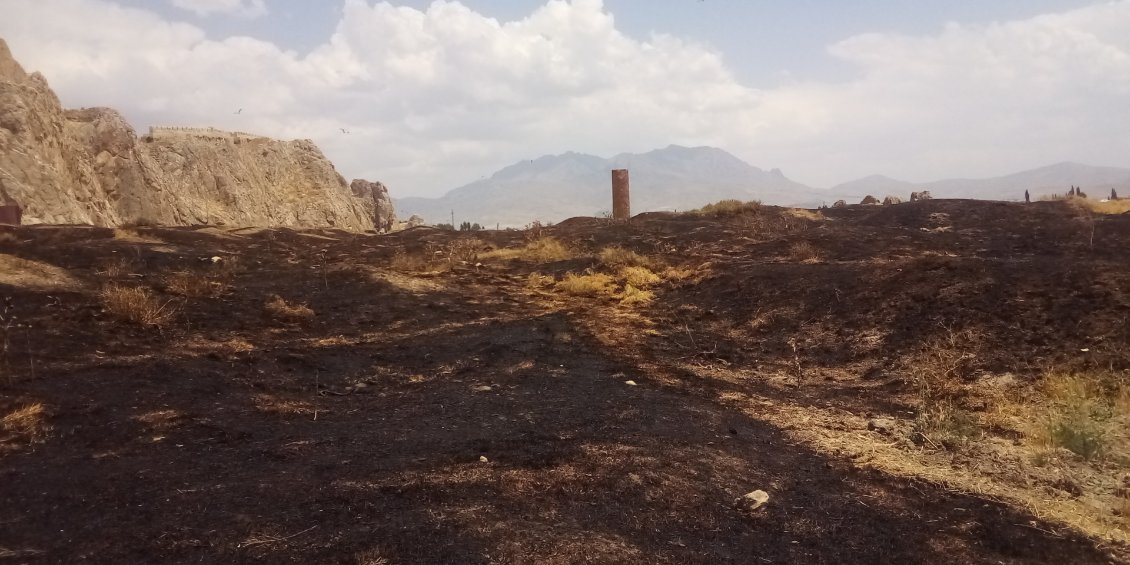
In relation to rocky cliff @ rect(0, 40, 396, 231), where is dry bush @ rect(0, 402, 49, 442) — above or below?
below

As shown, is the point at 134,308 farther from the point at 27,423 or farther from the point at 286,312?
the point at 27,423

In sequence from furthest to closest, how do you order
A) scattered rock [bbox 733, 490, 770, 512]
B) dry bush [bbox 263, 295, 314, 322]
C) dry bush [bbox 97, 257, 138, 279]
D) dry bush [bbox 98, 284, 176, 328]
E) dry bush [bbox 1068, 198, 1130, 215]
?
dry bush [bbox 1068, 198, 1130, 215] → dry bush [bbox 97, 257, 138, 279] → dry bush [bbox 263, 295, 314, 322] → dry bush [bbox 98, 284, 176, 328] → scattered rock [bbox 733, 490, 770, 512]

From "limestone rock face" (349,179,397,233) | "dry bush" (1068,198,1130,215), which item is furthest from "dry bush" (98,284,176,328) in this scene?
"limestone rock face" (349,179,397,233)

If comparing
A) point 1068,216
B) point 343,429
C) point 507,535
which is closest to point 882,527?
point 507,535

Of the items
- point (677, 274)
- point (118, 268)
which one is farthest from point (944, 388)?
point (118, 268)

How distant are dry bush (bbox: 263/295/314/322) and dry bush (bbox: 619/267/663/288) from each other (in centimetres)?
692

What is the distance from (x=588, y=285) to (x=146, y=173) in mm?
23344

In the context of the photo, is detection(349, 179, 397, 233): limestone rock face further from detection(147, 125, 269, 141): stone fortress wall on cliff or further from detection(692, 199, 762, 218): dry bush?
detection(692, 199, 762, 218): dry bush

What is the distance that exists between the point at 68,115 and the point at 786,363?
32.5 m

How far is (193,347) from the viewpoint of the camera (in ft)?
25.9

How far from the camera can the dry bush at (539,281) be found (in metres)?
14.6

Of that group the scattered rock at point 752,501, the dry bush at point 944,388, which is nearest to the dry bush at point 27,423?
the scattered rock at point 752,501

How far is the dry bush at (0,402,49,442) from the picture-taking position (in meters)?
5.11

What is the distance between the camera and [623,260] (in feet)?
50.9
